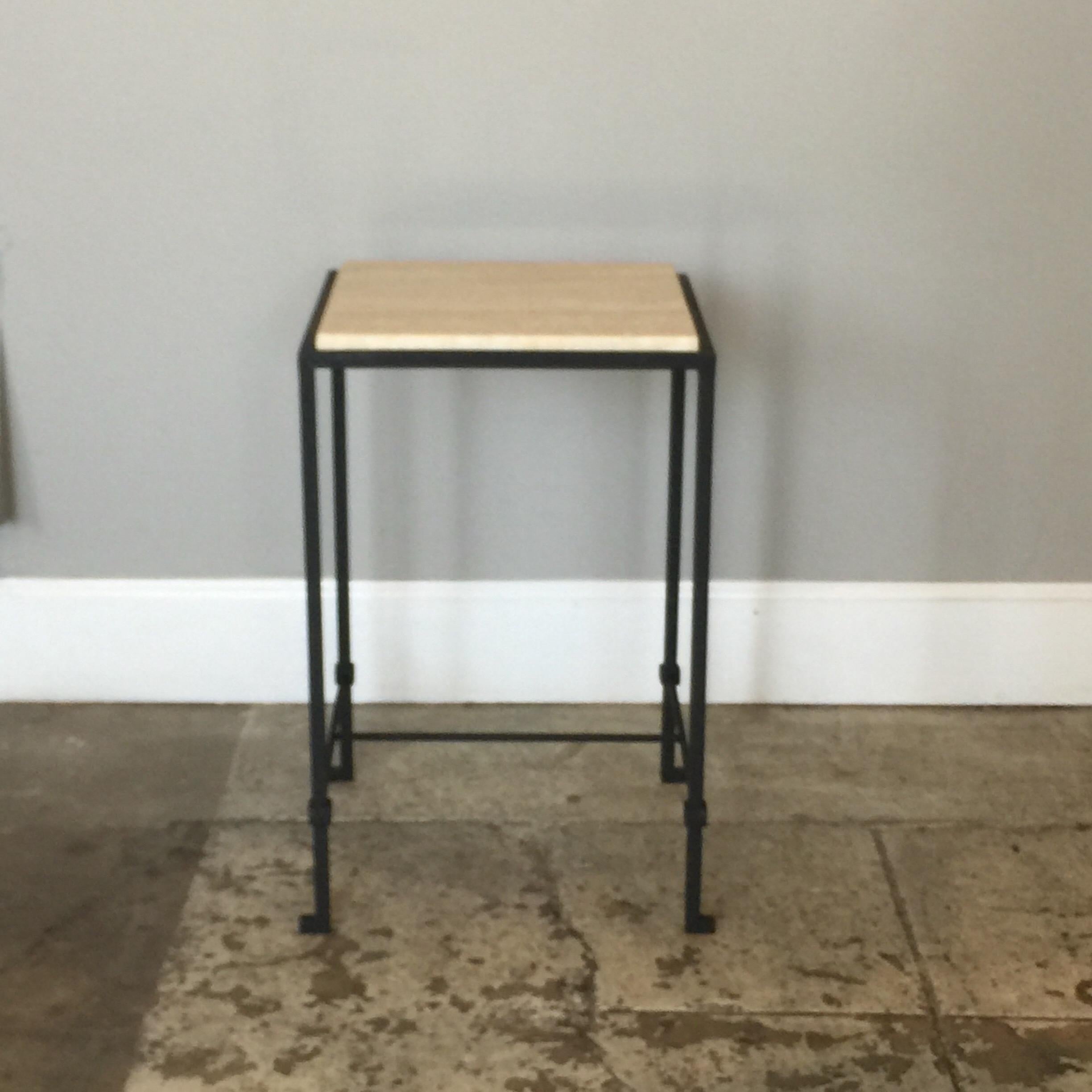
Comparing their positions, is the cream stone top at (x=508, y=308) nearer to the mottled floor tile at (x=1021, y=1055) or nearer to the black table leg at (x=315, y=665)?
the black table leg at (x=315, y=665)

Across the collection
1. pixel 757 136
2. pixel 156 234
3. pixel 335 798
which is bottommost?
pixel 335 798

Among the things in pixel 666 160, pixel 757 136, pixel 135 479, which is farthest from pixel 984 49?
pixel 135 479

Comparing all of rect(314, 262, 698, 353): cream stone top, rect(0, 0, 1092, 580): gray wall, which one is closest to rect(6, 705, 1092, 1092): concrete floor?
rect(0, 0, 1092, 580): gray wall

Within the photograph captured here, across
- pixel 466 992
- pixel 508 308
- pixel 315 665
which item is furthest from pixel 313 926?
pixel 508 308

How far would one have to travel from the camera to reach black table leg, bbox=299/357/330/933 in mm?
1702

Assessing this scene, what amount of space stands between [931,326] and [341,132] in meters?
0.93

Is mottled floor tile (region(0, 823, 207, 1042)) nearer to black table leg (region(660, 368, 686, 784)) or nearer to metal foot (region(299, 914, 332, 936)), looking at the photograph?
metal foot (region(299, 914, 332, 936))

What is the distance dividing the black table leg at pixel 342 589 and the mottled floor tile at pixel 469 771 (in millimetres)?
51

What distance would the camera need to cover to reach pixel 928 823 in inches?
84.7

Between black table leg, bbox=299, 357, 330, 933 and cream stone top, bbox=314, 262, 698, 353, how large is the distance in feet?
0.28

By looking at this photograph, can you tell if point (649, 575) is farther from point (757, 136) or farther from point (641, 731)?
point (757, 136)

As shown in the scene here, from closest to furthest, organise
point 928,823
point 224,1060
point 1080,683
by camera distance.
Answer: point 224,1060 < point 928,823 < point 1080,683

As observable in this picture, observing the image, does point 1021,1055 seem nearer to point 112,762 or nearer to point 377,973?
point 377,973

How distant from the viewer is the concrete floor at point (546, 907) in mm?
1688
